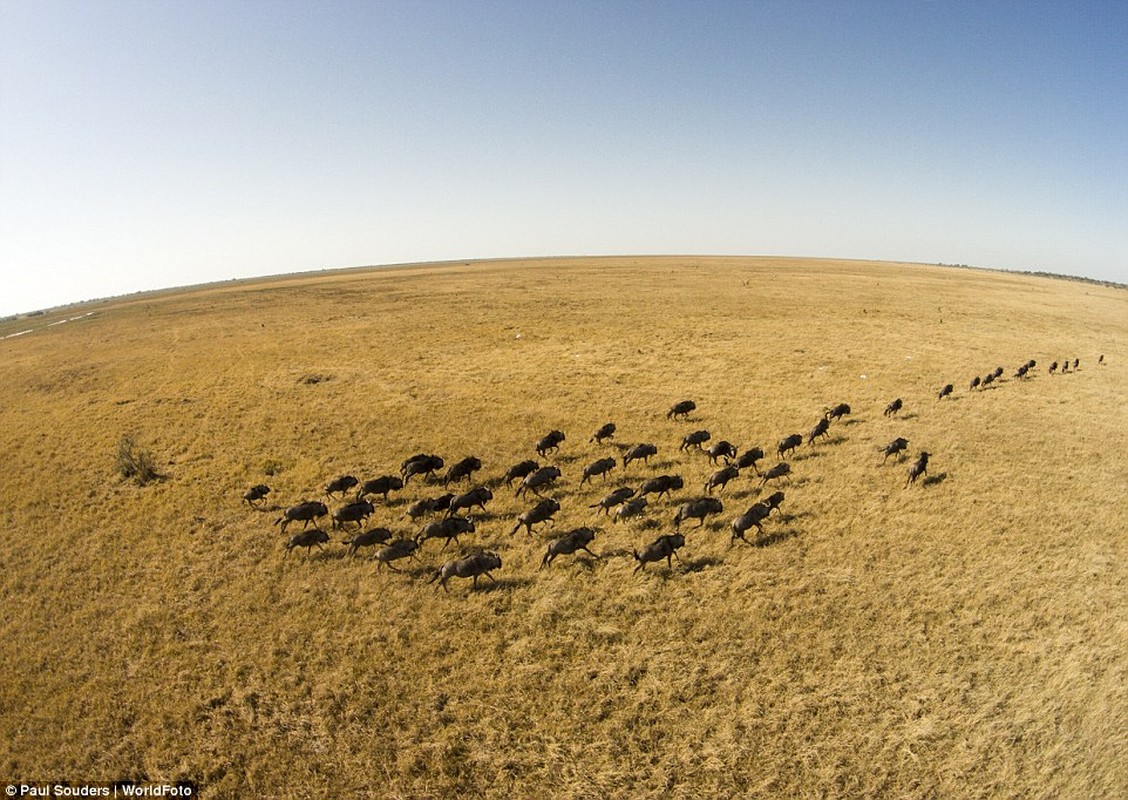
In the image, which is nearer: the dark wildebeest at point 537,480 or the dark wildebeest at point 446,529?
the dark wildebeest at point 446,529

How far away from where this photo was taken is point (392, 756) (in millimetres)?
8422

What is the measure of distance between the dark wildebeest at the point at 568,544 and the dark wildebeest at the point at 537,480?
3338 mm

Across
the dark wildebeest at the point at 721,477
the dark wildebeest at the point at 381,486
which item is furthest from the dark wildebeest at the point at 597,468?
the dark wildebeest at the point at 381,486

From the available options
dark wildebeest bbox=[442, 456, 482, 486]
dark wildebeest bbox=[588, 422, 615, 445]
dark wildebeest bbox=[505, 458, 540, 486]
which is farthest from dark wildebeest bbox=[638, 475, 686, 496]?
dark wildebeest bbox=[442, 456, 482, 486]

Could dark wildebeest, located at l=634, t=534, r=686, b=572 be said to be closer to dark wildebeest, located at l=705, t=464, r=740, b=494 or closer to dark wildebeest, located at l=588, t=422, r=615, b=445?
→ dark wildebeest, located at l=705, t=464, r=740, b=494

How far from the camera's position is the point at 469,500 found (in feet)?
A: 50.5

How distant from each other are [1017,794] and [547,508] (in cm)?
1036

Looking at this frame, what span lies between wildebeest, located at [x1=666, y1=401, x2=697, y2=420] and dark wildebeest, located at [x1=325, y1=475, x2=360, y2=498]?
44.4 feet

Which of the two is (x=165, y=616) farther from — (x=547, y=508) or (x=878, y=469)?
(x=878, y=469)

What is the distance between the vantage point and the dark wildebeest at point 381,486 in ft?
53.4

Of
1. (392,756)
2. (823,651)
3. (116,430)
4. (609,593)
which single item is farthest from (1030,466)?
(116,430)

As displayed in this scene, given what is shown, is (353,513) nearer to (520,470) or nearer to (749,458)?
(520,470)

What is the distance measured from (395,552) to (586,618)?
4.99 m

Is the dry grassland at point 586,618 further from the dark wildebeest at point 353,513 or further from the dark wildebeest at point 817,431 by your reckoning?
the dark wildebeest at point 353,513
